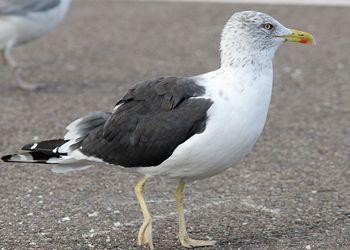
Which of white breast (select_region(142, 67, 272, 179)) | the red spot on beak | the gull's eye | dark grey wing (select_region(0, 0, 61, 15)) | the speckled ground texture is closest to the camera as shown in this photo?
white breast (select_region(142, 67, 272, 179))

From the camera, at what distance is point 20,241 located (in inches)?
206

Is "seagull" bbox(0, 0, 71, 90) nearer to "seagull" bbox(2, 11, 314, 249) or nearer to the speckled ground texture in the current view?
the speckled ground texture

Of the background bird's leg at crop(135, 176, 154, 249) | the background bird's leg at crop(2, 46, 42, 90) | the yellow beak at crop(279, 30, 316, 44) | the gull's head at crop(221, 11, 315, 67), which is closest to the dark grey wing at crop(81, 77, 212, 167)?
the background bird's leg at crop(135, 176, 154, 249)

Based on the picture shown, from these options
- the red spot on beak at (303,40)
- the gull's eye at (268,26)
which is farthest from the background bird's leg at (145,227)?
the red spot on beak at (303,40)

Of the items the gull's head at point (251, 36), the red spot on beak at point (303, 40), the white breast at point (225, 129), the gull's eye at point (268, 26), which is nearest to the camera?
the white breast at point (225, 129)

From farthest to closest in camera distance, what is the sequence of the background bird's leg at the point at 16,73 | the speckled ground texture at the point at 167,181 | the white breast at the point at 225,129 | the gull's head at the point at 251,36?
the background bird's leg at the point at 16,73 < the speckled ground texture at the point at 167,181 < the gull's head at the point at 251,36 < the white breast at the point at 225,129

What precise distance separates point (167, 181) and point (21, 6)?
3.65m

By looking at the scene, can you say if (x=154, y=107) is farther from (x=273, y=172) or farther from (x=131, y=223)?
(x=273, y=172)

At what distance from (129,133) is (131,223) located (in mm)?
819

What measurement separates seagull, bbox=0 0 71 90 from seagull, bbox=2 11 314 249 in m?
4.27

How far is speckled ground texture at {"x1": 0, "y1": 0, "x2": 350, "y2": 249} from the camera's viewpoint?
214 inches

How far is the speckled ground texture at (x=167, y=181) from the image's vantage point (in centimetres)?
545

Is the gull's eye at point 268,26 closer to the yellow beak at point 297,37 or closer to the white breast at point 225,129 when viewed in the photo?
the yellow beak at point 297,37

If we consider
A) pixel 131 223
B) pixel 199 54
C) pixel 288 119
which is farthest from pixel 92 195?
pixel 199 54
